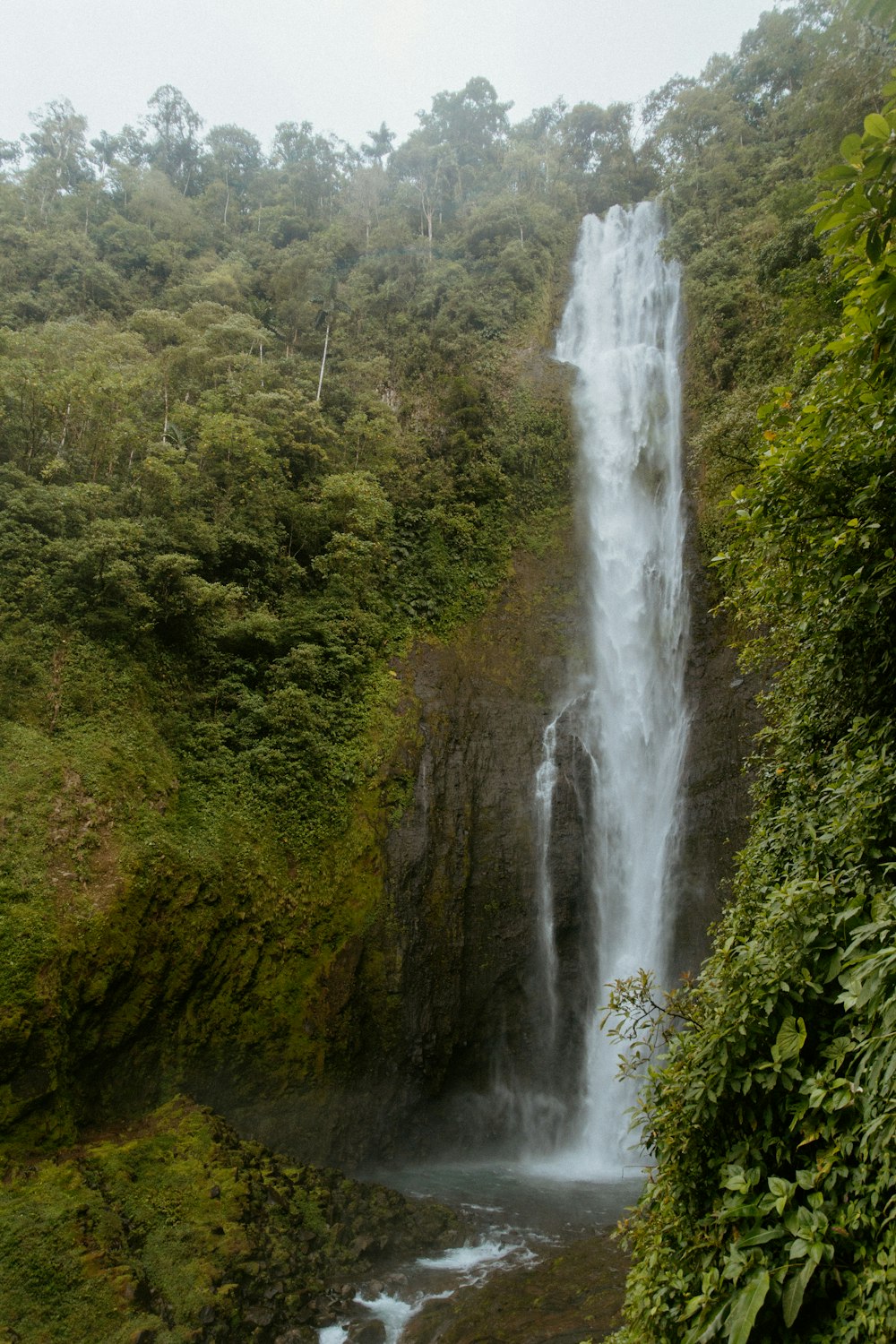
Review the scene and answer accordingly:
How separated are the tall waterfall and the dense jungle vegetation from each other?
112 centimetres

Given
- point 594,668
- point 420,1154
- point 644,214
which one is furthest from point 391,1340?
point 644,214

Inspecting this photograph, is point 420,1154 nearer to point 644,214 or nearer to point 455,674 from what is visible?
point 455,674

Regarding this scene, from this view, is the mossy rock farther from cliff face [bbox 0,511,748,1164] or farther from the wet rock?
cliff face [bbox 0,511,748,1164]

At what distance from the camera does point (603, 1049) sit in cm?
1307

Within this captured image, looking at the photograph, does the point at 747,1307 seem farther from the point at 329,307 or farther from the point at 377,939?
the point at 329,307

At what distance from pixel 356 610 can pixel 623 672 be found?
19.3ft

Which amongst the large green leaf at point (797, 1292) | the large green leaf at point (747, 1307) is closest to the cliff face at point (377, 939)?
the large green leaf at point (747, 1307)

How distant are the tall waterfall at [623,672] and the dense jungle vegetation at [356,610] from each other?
112cm

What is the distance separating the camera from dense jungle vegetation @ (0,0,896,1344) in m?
3.46

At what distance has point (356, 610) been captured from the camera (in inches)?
587

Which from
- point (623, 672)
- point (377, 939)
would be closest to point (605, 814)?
point (623, 672)

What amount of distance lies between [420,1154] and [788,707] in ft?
31.6

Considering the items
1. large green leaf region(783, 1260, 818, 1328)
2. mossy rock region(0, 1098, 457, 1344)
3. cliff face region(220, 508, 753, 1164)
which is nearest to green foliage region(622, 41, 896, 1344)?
large green leaf region(783, 1260, 818, 1328)

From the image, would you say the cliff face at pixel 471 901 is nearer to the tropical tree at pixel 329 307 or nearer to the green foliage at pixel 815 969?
the green foliage at pixel 815 969
